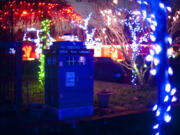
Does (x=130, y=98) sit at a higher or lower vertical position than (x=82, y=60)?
lower

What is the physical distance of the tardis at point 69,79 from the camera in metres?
7.99

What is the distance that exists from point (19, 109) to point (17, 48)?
1.71 m

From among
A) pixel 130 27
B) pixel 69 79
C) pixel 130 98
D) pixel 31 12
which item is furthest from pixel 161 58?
pixel 130 27

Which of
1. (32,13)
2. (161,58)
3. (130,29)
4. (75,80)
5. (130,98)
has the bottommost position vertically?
(130,98)

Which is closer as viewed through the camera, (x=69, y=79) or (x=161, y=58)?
(x=161, y=58)

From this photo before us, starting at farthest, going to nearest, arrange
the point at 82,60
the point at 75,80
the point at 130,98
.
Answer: the point at 130,98, the point at 82,60, the point at 75,80

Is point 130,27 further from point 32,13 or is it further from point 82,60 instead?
point 82,60

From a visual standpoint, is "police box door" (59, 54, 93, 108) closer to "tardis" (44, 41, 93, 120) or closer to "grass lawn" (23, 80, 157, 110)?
"tardis" (44, 41, 93, 120)

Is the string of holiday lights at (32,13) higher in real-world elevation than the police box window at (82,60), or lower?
higher

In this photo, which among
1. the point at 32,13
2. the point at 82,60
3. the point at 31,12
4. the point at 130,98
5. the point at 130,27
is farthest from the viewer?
the point at 130,27

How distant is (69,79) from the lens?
319 inches

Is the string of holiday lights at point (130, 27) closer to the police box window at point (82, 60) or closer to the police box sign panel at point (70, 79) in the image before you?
the police box window at point (82, 60)

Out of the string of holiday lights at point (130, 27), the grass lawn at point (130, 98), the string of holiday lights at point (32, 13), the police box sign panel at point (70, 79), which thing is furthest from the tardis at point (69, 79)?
the string of holiday lights at point (130, 27)

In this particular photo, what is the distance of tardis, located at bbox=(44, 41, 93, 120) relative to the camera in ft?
26.2
